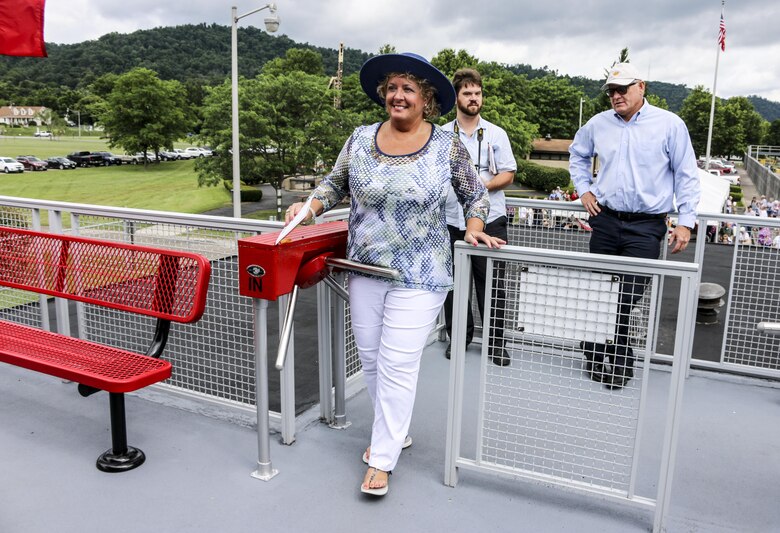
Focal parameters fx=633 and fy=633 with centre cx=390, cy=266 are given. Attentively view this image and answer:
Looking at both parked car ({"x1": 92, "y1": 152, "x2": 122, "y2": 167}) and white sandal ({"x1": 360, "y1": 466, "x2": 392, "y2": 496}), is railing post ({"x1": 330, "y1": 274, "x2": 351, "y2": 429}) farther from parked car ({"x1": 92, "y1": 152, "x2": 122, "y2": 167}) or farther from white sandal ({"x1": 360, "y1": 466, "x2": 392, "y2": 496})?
parked car ({"x1": 92, "y1": 152, "x2": 122, "y2": 167})

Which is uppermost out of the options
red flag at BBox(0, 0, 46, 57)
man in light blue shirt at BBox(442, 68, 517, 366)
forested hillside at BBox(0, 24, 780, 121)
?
forested hillside at BBox(0, 24, 780, 121)

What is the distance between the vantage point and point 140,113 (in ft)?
197

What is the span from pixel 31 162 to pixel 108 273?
5842 centimetres

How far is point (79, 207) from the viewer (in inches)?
155

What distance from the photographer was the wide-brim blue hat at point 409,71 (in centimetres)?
269

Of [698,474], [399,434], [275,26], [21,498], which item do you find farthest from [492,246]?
[275,26]

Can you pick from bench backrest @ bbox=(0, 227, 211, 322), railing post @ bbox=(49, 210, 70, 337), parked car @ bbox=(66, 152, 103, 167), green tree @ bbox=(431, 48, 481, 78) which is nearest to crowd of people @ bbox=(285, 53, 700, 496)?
bench backrest @ bbox=(0, 227, 211, 322)

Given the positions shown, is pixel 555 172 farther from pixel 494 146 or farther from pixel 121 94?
pixel 494 146

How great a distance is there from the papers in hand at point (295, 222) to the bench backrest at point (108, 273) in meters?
0.72

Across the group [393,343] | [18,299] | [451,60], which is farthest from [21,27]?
[451,60]

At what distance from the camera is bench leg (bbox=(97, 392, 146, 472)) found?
3.08 meters

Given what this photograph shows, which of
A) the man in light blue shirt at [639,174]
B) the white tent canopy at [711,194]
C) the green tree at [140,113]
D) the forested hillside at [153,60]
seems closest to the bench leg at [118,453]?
the man in light blue shirt at [639,174]

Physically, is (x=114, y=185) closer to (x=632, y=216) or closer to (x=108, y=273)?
(x=108, y=273)

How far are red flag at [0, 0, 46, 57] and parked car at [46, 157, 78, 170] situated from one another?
59624mm
